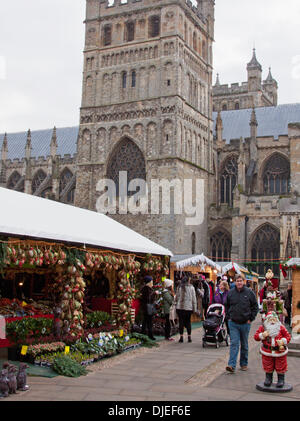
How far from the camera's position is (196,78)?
3425 centimetres

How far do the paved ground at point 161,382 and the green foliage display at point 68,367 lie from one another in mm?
164

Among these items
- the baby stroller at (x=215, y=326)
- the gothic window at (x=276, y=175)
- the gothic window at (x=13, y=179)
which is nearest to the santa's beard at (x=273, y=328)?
the baby stroller at (x=215, y=326)

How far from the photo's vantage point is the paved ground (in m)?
6.61

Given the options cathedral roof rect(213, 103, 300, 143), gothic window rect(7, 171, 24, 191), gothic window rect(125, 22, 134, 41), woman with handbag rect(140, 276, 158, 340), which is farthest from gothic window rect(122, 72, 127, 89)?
woman with handbag rect(140, 276, 158, 340)

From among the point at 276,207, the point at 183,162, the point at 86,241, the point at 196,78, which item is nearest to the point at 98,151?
the point at 183,162

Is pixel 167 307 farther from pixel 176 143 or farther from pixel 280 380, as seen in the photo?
pixel 176 143

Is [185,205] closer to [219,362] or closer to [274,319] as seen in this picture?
[219,362]

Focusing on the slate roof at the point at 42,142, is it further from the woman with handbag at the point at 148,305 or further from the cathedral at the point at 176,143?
the woman with handbag at the point at 148,305

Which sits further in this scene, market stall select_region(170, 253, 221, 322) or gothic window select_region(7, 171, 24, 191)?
gothic window select_region(7, 171, 24, 191)

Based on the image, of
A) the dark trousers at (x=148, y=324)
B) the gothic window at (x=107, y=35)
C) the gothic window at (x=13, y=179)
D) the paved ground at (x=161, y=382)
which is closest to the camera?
the paved ground at (x=161, y=382)

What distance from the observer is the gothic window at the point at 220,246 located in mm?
33938

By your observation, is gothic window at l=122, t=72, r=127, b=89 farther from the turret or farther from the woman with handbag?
the woman with handbag

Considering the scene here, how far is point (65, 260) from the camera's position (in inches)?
376

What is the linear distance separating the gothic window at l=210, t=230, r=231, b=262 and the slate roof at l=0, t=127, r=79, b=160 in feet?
59.5
